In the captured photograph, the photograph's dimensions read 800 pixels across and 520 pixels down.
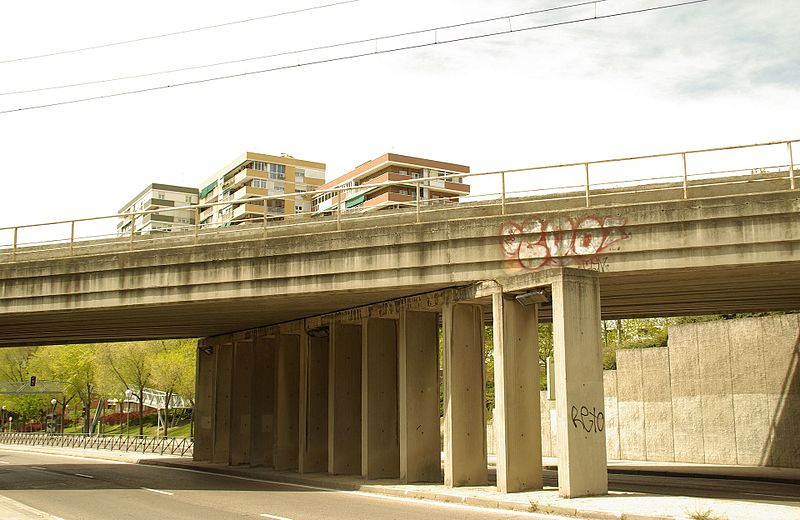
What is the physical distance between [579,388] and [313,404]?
11812 millimetres

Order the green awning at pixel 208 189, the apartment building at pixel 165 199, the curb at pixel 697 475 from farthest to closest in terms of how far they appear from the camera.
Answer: the apartment building at pixel 165 199, the green awning at pixel 208 189, the curb at pixel 697 475

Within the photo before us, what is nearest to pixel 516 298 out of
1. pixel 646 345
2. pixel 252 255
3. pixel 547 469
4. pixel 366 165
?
pixel 252 255

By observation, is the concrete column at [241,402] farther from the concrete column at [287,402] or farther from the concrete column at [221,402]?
the concrete column at [287,402]

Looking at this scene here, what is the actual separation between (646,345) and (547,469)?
8569 millimetres

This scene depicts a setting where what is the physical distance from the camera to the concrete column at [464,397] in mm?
19719

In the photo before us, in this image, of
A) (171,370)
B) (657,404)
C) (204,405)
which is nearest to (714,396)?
(657,404)

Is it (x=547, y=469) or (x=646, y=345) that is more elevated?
(x=646, y=345)

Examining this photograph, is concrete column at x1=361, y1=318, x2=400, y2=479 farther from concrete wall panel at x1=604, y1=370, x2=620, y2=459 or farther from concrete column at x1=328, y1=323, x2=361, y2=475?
concrete wall panel at x1=604, y1=370, x2=620, y2=459

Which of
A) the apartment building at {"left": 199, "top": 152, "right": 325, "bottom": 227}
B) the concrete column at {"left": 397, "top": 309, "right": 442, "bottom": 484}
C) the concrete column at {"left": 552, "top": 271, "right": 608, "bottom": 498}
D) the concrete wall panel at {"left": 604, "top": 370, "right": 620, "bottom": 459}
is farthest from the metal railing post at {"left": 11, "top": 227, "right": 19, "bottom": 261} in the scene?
the apartment building at {"left": 199, "top": 152, "right": 325, "bottom": 227}

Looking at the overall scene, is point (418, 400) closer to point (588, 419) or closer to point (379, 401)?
point (379, 401)

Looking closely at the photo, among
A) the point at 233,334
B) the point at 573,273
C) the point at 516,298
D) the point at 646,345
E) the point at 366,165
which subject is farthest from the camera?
the point at 366,165

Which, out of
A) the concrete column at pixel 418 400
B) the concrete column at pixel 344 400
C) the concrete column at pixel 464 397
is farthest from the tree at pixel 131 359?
the concrete column at pixel 464 397

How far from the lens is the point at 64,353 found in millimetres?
76750

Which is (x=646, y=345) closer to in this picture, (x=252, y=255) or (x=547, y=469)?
(x=547, y=469)
